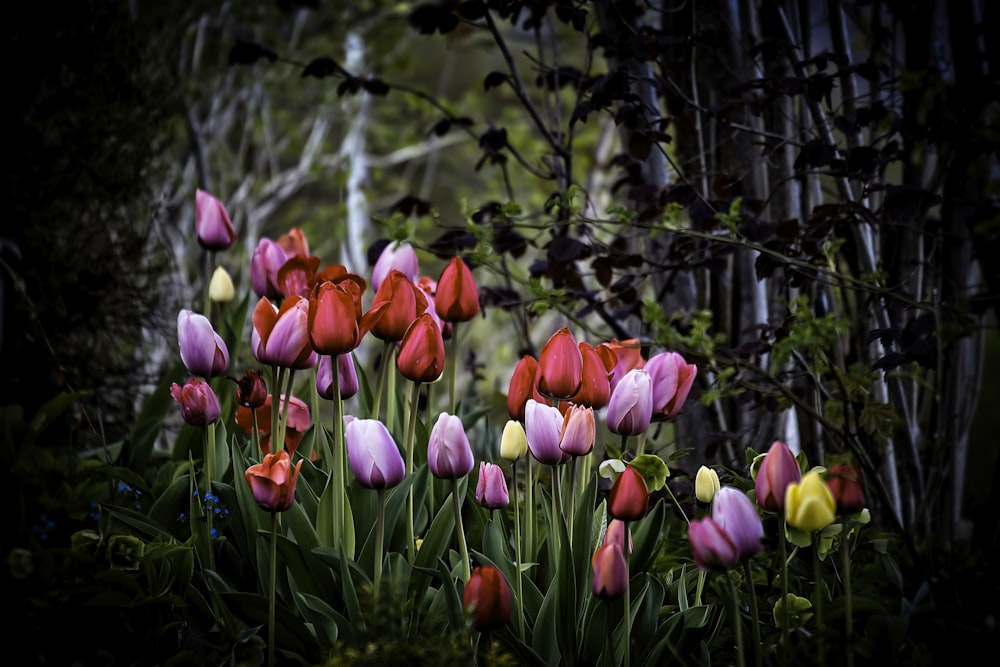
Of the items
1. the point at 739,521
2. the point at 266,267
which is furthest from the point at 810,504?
the point at 266,267

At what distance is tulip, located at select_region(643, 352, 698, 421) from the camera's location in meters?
1.29

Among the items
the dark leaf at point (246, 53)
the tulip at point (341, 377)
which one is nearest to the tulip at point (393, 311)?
the tulip at point (341, 377)

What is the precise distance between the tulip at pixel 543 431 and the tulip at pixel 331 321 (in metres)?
0.26

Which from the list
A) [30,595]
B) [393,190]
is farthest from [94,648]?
[393,190]

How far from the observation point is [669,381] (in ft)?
4.23

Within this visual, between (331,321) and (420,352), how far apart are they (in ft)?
0.45

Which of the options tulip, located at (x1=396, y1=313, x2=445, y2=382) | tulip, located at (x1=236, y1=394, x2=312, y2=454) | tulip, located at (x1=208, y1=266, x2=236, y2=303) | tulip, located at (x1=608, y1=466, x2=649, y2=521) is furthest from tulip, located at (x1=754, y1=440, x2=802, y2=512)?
tulip, located at (x1=208, y1=266, x2=236, y2=303)

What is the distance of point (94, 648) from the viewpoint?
3.87 feet

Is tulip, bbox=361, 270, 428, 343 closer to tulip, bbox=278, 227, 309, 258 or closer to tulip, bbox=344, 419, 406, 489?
tulip, bbox=344, 419, 406, 489

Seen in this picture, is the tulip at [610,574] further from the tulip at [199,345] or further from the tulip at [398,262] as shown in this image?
the tulip at [398,262]

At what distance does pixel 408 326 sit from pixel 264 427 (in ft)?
1.66

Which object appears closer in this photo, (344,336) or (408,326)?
(344,336)

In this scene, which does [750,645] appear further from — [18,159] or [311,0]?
[311,0]

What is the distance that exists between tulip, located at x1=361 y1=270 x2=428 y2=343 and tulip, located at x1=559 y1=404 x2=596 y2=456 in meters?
0.31
